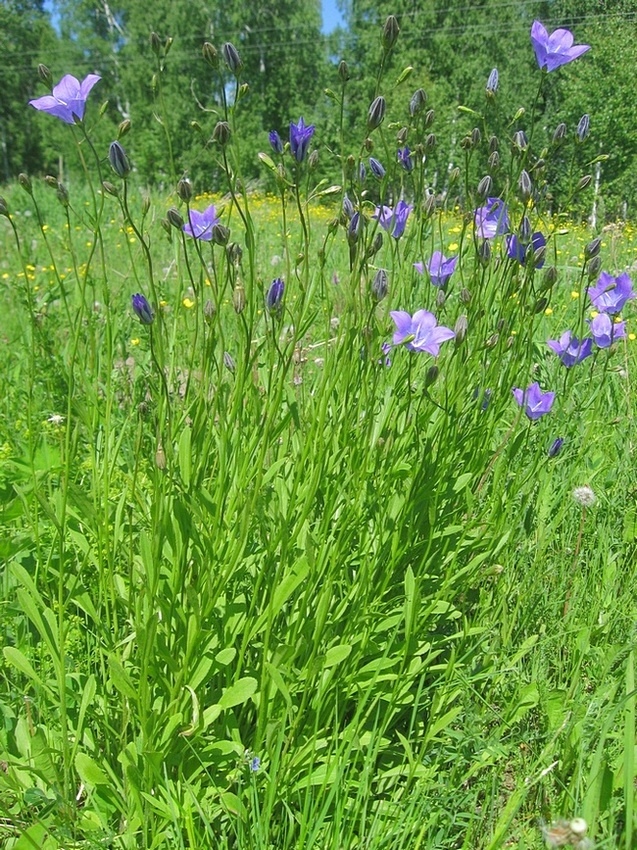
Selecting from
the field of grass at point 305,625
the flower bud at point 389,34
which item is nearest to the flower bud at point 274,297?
the field of grass at point 305,625

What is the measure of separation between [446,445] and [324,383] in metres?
0.51

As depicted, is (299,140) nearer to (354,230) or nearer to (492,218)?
(354,230)

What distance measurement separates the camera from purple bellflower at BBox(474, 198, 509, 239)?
5.02 ft

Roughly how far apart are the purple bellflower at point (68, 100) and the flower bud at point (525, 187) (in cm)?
88

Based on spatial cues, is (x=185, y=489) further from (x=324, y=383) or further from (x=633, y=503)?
(x=633, y=503)

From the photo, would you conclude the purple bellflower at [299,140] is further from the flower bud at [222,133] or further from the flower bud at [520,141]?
the flower bud at [520,141]

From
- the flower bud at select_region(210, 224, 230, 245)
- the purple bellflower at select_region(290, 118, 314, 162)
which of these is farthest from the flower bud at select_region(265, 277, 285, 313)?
the purple bellflower at select_region(290, 118, 314, 162)

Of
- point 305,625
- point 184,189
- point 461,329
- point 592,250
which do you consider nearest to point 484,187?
point 592,250

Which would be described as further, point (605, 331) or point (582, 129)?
point (605, 331)

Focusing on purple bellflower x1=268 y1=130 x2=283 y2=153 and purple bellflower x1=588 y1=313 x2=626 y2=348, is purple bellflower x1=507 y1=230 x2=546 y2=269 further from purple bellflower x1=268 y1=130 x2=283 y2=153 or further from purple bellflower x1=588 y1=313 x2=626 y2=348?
purple bellflower x1=268 y1=130 x2=283 y2=153

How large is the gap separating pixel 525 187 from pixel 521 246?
13 centimetres

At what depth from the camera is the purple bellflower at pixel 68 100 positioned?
3.75 ft

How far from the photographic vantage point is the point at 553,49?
1.48m

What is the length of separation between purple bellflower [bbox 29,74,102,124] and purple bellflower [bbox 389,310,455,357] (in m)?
0.67
